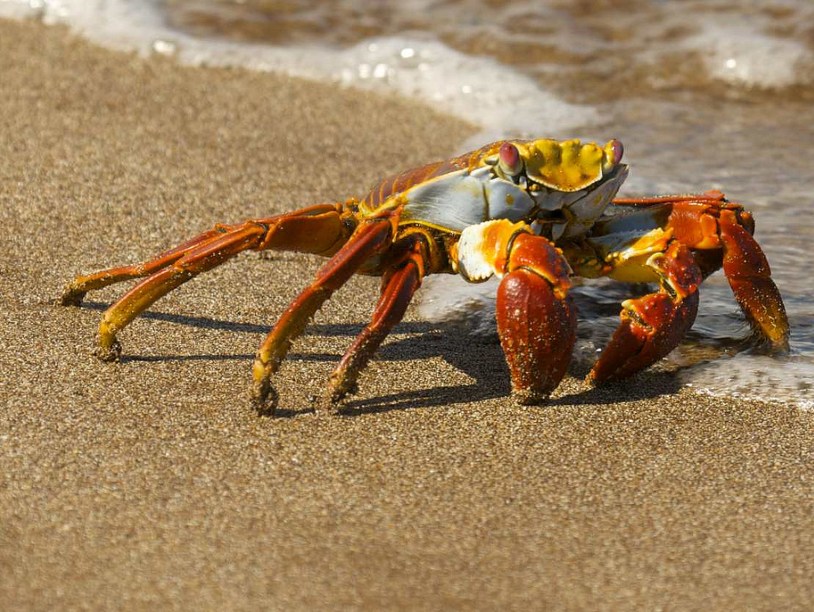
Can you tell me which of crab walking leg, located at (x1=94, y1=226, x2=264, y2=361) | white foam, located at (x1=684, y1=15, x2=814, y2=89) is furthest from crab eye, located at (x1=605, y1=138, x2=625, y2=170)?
white foam, located at (x1=684, y1=15, x2=814, y2=89)

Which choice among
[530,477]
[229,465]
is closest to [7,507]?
[229,465]

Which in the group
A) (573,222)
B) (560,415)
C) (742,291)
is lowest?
(560,415)

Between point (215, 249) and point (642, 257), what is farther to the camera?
point (642, 257)

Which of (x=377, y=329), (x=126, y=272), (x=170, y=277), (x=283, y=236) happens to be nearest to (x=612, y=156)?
(x=377, y=329)

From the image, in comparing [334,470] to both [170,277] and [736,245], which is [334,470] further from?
[736,245]

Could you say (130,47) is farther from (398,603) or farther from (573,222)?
(398,603)

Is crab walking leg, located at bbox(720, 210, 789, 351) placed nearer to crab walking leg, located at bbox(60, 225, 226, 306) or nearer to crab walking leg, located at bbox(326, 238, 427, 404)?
crab walking leg, located at bbox(326, 238, 427, 404)
